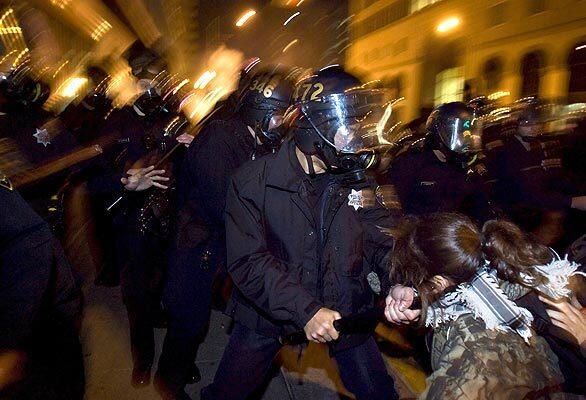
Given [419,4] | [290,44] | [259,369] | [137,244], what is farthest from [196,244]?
[290,44]

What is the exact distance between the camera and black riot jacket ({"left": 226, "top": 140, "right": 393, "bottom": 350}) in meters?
2.42

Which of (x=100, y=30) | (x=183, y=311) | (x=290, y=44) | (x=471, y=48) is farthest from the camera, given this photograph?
(x=290, y=44)

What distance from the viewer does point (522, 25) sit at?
16.0 m

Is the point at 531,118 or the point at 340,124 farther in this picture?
the point at 531,118

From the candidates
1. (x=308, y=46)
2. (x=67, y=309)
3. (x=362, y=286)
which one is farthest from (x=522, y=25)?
(x=67, y=309)

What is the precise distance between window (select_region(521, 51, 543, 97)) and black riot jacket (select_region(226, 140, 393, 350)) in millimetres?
15769

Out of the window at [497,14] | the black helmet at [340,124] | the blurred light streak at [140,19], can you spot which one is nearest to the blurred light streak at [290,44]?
the blurred light streak at [140,19]

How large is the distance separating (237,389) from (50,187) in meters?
1.92

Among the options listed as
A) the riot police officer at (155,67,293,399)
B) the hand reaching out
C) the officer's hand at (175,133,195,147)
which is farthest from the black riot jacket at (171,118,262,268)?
the hand reaching out

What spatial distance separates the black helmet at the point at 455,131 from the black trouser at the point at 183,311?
269 centimetres

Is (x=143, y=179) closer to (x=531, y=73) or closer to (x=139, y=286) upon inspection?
(x=139, y=286)

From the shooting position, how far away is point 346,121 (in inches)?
102

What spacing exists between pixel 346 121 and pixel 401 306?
1120 mm

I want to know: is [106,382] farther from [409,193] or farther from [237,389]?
[409,193]
